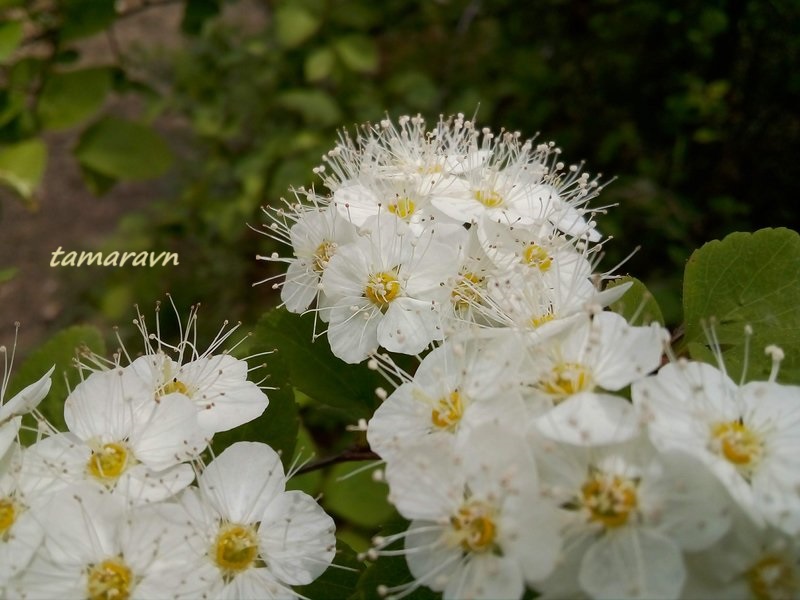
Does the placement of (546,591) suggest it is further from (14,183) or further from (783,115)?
(783,115)

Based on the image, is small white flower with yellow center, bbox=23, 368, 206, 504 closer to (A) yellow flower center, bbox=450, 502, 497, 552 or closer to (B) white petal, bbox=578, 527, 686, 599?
(A) yellow flower center, bbox=450, 502, 497, 552

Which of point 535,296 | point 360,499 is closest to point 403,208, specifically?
point 535,296

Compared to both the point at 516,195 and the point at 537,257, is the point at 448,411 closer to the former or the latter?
the point at 537,257

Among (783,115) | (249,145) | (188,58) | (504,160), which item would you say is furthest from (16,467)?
(188,58)

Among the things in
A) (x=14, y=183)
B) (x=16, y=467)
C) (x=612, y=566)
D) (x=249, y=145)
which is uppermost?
(x=612, y=566)

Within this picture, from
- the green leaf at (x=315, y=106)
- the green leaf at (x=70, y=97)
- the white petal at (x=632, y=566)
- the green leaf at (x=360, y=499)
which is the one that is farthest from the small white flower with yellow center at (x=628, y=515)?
the green leaf at (x=315, y=106)

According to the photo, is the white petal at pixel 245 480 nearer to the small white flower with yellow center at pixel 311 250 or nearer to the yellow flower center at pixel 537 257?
the small white flower with yellow center at pixel 311 250
